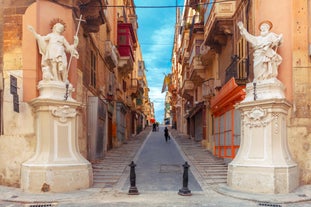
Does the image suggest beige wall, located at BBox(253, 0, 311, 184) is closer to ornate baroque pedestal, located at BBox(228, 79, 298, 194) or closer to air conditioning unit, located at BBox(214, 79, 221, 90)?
ornate baroque pedestal, located at BBox(228, 79, 298, 194)

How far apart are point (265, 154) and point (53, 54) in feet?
23.2

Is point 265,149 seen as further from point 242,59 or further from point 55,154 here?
point 55,154

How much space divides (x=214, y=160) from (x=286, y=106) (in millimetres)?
7598

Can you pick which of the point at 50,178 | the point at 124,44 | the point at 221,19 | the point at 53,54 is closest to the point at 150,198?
the point at 50,178

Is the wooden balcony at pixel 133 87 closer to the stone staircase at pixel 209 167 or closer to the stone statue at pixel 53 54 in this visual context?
the stone staircase at pixel 209 167

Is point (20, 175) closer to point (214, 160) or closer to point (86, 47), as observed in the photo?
point (86, 47)

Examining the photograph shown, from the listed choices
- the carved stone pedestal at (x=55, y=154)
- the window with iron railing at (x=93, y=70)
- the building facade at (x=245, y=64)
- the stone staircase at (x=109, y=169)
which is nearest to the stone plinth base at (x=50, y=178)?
the carved stone pedestal at (x=55, y=154)

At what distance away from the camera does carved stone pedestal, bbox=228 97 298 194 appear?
10.4 m

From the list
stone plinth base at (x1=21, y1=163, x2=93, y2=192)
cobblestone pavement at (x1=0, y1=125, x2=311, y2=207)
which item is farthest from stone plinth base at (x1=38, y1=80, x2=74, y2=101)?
cobblestone pavement at (x1=0, y1=125, x2=311, y2=207)

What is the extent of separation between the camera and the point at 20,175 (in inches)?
432

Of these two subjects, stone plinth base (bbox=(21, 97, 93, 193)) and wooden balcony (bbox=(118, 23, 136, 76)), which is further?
wooden balcony (bbox=(118, 23, 136, 76))

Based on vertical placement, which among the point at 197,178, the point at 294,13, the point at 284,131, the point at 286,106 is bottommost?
the point at 197,178

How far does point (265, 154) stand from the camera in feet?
35.3

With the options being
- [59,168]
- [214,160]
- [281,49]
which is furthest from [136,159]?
[281,49]
